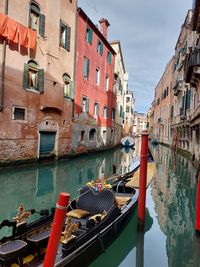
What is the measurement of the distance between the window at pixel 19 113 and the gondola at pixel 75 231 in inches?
318

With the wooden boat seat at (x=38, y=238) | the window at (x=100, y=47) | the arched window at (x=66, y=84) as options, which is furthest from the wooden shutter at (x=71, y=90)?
the wooden boat seat at (x=38, y=238)

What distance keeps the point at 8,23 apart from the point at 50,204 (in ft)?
27.7

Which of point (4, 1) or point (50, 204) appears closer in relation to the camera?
point (50, 204)

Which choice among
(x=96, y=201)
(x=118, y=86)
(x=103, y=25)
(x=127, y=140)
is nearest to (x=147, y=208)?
(x=96, y=201)

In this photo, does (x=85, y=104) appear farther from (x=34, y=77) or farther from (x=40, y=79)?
(x=34, y=77)

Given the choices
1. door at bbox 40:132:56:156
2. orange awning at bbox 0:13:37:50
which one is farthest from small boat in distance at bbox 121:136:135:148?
orange awning at bbox 0:13:37:50

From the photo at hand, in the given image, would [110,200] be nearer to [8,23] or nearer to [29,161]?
[29,161]

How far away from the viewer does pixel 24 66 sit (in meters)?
13.0

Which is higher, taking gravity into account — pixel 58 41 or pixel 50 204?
pixel 58 41

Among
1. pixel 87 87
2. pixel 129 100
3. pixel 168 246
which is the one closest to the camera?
pixel 168 246

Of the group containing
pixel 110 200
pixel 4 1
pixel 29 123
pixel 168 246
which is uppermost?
pixel 4 1

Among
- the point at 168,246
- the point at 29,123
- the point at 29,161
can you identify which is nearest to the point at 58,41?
the point at 29,123

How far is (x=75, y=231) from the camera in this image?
13.3 feet

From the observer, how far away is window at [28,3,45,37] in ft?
44.3
